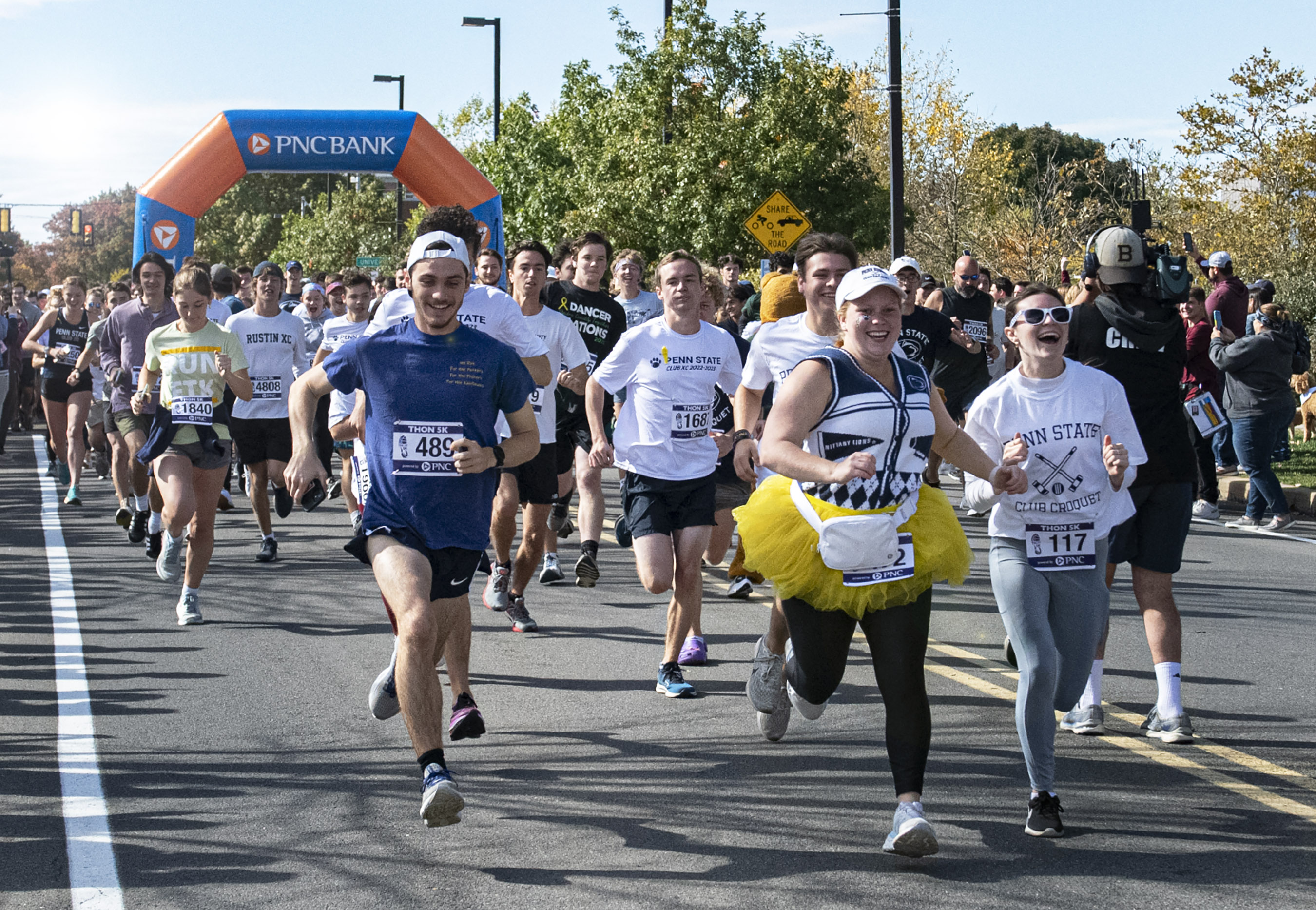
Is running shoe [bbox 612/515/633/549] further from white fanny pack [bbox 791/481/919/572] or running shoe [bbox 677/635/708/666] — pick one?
white fanny pack [bbox 791/481/919/572]

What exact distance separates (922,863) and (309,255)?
68244 millimetres

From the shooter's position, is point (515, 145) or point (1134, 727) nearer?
point (1134, 727)

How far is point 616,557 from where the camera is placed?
11750mm

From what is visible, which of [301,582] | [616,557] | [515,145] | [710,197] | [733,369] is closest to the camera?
[733,369]

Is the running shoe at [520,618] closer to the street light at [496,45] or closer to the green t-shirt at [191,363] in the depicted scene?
the green t-shirt at [191,363]

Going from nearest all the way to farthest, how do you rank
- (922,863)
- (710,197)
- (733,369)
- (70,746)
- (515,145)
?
(922,863) < (70,746) < (733,369) < (710,197) < (515,145)

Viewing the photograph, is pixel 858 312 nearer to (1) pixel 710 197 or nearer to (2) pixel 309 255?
(1) pixel 710 197

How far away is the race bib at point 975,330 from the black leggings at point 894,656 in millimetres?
9675

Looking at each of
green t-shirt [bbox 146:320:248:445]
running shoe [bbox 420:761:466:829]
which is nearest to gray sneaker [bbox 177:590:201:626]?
green t-shirt [bbox 146:320:248:445]

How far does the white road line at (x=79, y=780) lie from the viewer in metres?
4.57

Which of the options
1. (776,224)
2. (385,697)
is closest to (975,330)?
(776,224)

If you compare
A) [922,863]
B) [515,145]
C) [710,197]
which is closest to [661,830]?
[922,863]

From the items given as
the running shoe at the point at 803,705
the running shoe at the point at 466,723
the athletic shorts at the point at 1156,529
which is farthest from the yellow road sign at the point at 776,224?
the running shoe at the point at 803,705

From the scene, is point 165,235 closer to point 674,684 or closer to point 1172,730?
point 674,684
